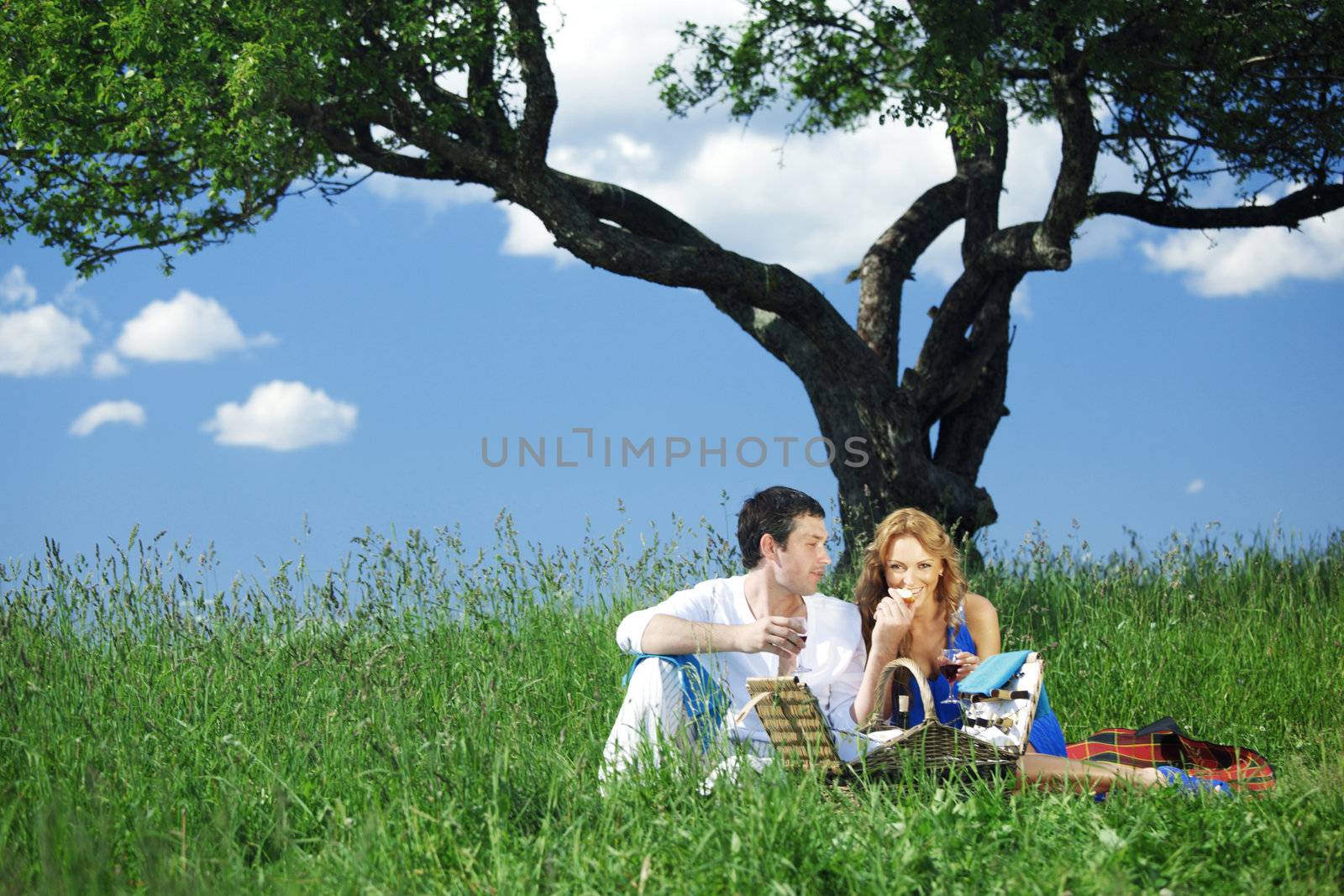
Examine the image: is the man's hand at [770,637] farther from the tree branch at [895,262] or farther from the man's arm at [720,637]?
the tree branch at [895,262]

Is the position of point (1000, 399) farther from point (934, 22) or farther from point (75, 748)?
point (75, 748)

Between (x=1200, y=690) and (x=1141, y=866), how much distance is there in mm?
4037

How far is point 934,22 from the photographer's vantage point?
29.8 ft

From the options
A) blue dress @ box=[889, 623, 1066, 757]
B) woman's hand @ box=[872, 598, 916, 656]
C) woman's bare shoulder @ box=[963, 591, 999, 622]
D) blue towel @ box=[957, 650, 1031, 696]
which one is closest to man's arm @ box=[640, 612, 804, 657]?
woman's hand @ box=[872, 598, 916, 656]

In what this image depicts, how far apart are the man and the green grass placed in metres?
0.29

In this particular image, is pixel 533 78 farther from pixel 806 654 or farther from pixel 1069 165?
pixel 806 654

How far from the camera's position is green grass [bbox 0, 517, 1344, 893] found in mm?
3334

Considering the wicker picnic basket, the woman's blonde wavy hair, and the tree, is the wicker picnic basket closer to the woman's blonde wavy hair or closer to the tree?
the woman's blonde wavy hair

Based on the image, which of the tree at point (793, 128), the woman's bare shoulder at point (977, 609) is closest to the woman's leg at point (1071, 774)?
the woman's bare shoulder at point (977, 609)

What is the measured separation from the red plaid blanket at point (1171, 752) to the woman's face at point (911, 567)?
46.7 inches

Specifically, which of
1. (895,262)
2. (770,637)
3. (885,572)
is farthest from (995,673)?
(895,262)

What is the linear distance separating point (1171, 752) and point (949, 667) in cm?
128

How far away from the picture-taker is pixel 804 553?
14.3ft

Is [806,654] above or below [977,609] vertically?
below
